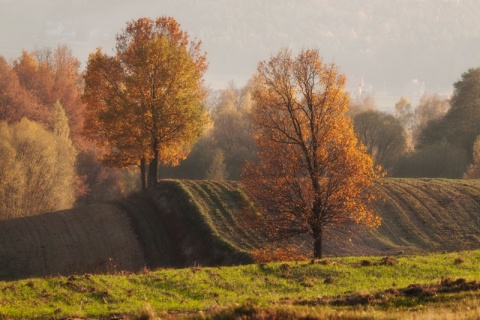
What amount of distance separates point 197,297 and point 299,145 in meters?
→ 19.1

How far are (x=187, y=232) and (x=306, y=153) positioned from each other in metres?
17.5

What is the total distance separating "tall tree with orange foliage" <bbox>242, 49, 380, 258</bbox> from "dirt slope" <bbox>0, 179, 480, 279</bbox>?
333cm

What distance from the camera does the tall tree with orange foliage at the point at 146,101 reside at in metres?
61.3

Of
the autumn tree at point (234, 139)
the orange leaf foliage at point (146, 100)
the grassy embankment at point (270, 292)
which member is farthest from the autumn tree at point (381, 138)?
the grassy embankment at point (270, 292)

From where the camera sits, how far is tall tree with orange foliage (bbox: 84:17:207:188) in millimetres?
61344

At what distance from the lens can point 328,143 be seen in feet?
139

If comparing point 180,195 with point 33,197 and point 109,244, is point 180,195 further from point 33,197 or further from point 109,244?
point 33,197

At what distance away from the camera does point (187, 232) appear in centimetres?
5512

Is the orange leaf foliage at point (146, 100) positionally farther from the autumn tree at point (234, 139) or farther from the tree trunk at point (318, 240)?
the autumn tree at point (234, 139)

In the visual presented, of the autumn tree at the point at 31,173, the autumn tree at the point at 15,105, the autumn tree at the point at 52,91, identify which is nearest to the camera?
the autumn tree at the point at 31,173

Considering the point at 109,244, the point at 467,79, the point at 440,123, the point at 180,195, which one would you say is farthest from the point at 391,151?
the point at 109,244

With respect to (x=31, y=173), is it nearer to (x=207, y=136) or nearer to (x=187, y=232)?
(x=187, y=232)

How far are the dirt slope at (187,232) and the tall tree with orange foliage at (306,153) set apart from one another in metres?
3.33

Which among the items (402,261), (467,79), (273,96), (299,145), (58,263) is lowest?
(58,263)
